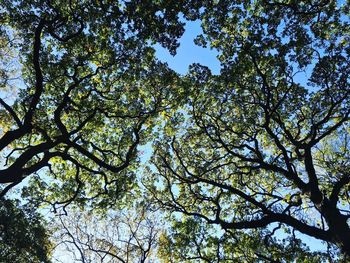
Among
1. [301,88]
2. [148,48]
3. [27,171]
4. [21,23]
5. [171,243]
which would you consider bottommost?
[27,171]

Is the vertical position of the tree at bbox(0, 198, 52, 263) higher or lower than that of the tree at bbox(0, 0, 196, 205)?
lower

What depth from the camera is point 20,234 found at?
15070mm

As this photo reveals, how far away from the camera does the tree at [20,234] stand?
14.8m

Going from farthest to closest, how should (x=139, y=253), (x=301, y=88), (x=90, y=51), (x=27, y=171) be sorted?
1. (x=139, y=253)
2. (x=301, y=88)
3. (x=90, y=51)
4. (x=27, y=171)

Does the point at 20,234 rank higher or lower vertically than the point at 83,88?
lower

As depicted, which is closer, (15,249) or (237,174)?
(15,249)

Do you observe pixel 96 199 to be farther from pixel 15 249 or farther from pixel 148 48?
pixel 148 48

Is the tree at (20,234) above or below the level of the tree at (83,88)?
below

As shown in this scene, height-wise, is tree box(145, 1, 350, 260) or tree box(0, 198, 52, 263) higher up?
tree box(145, 1, 350, 260)

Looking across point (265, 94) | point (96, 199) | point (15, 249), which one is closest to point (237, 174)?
point (265, 94)

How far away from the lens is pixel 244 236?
16.3 metres

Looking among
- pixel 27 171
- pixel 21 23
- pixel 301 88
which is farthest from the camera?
pixel 301 88

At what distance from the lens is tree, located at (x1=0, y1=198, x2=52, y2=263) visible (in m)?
14.8

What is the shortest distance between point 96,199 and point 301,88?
11130 mm
